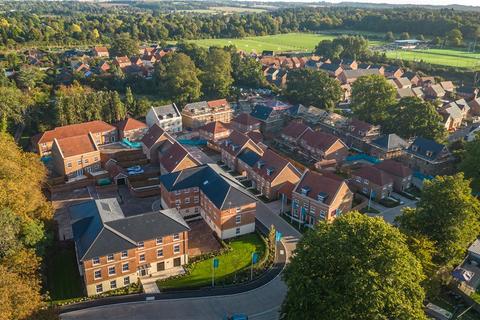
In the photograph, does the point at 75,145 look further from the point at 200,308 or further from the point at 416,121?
the point at 416,121

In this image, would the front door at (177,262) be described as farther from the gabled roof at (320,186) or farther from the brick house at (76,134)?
the brick house at (76,134)

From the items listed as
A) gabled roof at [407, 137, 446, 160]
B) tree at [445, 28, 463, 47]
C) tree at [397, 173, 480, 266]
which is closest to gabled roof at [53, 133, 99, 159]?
tree at [397, 173, 480, 266]

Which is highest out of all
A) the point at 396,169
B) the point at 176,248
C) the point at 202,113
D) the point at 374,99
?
the point at 374,99

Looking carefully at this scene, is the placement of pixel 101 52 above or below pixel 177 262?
above

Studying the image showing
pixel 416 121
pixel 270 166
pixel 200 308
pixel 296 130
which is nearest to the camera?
pixel 200 308

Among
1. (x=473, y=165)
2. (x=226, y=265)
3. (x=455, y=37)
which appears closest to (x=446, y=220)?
(x=473, y=165)

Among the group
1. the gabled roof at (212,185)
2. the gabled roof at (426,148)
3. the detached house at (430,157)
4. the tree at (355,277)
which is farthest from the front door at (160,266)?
the gabled roof at (426,148)
